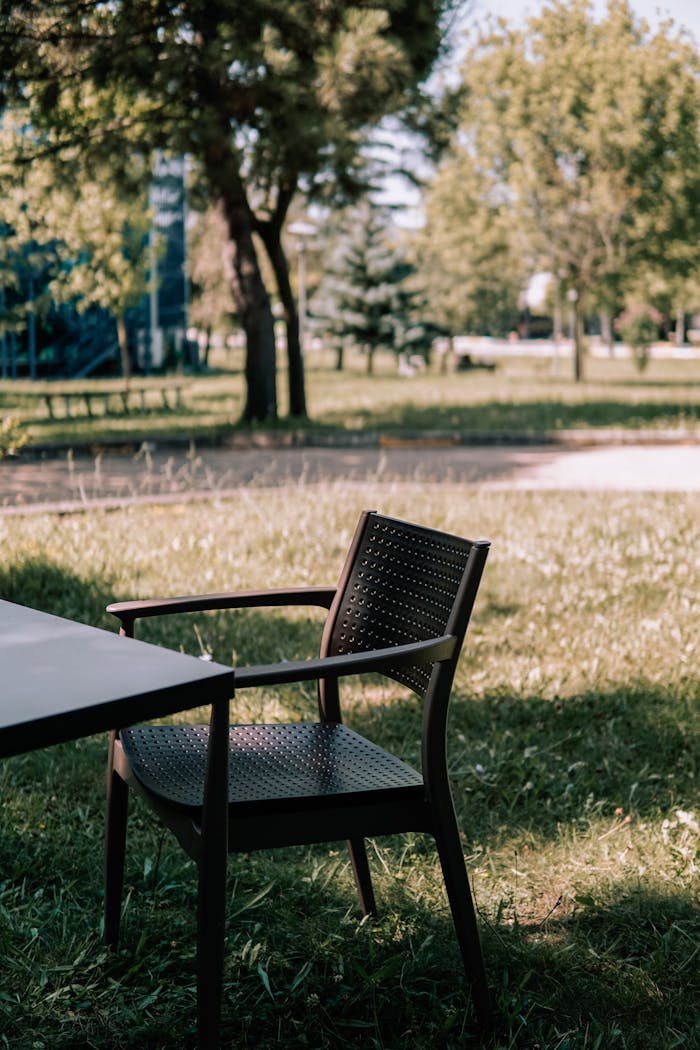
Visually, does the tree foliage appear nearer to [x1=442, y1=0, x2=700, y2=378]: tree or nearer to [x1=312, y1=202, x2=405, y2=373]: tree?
[x1=312, y1=202, x2=405, y2=373]: tree

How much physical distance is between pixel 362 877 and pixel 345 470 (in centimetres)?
1044

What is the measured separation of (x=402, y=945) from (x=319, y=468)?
1076 centimetres

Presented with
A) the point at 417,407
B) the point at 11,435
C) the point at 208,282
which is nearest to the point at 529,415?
the point at 417,407

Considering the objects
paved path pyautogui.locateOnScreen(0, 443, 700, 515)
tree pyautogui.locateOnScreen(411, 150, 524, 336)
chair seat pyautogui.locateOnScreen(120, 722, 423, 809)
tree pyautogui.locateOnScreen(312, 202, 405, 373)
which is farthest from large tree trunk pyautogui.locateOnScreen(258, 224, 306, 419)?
tree pyautogui.locateOnScreen(312, 202, 405, 373)

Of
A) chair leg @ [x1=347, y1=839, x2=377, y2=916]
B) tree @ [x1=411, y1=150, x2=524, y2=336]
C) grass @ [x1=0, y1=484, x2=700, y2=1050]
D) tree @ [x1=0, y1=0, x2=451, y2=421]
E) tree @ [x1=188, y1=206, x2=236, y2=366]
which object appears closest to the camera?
grass @ [x1=0, y1=484, x2=700, y2=1050]

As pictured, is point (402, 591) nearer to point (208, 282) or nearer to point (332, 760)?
point (332, 760)

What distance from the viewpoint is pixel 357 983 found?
296 centimetres

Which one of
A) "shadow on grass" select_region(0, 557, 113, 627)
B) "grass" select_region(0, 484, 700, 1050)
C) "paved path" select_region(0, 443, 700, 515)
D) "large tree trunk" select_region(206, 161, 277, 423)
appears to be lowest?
"grass" select_region(0, 484, 700, 1050)

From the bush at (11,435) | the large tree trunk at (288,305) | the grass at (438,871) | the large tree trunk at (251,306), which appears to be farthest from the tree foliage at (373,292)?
the grass at (438,871)

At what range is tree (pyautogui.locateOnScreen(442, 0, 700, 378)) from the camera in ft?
117

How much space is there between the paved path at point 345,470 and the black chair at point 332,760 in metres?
6.48

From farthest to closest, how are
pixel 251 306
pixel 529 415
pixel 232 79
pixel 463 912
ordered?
pixel 529 415 < pixel 251 306 < pixel 232 79 < pixel 463 912

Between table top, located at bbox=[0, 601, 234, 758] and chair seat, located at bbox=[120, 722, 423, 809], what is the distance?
0.38 meters

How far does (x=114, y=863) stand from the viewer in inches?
122
